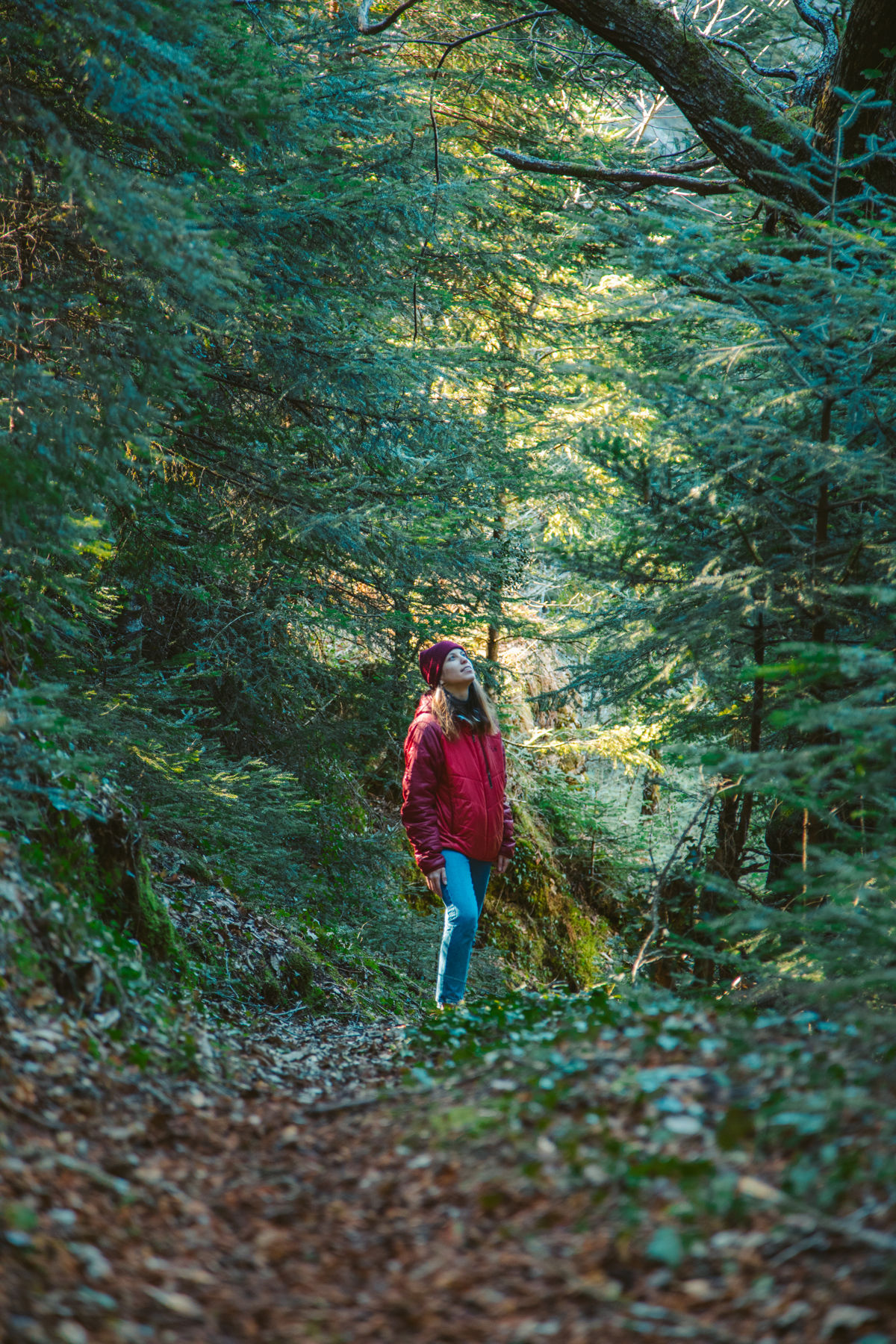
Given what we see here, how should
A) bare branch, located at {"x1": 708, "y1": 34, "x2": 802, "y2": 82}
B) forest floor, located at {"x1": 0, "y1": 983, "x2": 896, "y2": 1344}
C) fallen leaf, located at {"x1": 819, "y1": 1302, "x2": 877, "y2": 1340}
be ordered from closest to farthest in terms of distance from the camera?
fallen leaf, located at {"x1": 819, "y1": 1302, "x2": 877, "y2": 1340}
forest floor, located at {"x1": 0, "y1": 983, "x2": 896, "y2": 1344}
bare branch, located at {"x1": 708, "y1": 34, "x2": 802, "y2": 82}

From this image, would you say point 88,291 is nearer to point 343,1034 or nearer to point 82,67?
point 82,67

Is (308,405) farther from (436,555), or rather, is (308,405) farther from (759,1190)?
(759,1190)

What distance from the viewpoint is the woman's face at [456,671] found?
6.09 m

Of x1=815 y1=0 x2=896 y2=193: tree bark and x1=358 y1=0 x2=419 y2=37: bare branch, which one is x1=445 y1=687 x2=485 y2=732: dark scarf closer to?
x1=815 y1=0 x2=896 y2=193: tree bark

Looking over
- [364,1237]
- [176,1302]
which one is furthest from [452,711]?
[176,1302]

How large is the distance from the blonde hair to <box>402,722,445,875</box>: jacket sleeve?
65mm

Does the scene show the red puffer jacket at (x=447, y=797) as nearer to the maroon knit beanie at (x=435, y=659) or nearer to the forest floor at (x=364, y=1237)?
the maroon knit beanie at (x=435, y=659)

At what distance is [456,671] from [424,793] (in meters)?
0.83

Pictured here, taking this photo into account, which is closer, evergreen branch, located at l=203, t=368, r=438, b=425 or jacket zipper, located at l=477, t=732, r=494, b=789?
jacket zipper, located at l=477, t=732, r=494, b=789

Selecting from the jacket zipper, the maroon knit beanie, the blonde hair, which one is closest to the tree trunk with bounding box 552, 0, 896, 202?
the maroon knit beanie

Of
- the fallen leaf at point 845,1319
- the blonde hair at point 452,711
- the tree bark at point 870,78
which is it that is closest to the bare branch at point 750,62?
the tree bark at point 870,78

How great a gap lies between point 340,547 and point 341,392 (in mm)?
1330

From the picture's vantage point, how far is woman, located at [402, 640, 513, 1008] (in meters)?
5.76

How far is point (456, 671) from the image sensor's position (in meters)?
6.09
